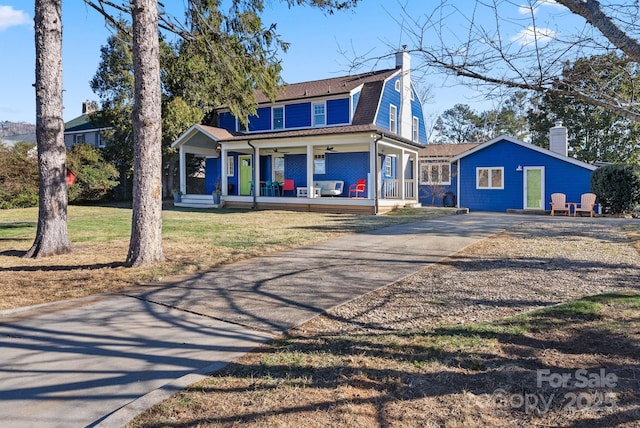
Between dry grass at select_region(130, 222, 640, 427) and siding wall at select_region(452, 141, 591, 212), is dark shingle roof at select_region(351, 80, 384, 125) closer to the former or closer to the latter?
siding wall at select_region(452, 141, 591, 212)

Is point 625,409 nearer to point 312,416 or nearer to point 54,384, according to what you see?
point 312,416

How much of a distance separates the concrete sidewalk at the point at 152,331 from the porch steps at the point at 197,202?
14933 mm

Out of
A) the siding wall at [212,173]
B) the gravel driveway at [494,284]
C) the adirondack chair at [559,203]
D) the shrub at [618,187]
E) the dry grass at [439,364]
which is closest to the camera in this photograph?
the dry grass at [439,364]

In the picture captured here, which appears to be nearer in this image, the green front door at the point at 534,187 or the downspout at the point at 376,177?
the downspout at the point at 376,177

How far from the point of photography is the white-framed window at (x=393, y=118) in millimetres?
Result: 22131

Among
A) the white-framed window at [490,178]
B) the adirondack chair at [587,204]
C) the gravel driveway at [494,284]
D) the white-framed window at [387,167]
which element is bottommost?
the gravel driveway at [494,284]

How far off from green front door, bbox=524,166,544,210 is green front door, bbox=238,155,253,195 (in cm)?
1481

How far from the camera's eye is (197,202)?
22.1 m

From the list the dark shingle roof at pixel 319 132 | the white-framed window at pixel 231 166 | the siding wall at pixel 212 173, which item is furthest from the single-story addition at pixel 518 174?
the siding wall at pixel 212 173

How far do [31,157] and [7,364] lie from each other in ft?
80.7

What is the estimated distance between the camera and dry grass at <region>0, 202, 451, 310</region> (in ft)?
19.0

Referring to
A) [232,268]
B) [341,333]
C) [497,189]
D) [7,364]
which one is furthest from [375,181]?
[7,364]

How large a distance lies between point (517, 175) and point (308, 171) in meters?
11.3

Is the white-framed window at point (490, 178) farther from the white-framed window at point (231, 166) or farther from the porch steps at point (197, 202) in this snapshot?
the porch steps at point (197, 202)
